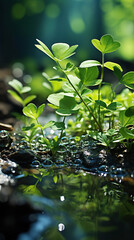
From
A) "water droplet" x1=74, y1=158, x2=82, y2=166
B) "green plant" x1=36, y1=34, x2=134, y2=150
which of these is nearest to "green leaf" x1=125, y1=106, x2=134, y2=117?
"green plant" x1=36, y1=34, x2=134, y2=150

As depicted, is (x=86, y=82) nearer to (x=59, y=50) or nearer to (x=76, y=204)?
(x=59, y=50)

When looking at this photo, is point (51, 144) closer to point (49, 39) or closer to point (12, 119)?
point (12, 119)

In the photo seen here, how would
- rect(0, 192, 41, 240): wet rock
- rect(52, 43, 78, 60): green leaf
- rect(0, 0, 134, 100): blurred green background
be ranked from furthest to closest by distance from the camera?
rect(0, 0, 134, 100): blurred green background, rect(52, 43, 78, 60): green leaf, rect(0, 192, 41, 240): wet rock

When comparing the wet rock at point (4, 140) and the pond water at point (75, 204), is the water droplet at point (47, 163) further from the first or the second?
the wet rock at point (4, 140)

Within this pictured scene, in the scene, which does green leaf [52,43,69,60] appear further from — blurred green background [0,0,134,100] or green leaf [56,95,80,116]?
blurred green background [0,0,134,100]

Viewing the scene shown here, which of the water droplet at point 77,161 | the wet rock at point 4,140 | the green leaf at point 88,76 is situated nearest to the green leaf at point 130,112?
the green leaf at point 88,76

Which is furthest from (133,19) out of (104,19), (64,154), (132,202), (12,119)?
(132,202)

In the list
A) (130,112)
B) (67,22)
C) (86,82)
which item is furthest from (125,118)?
(67,22)
